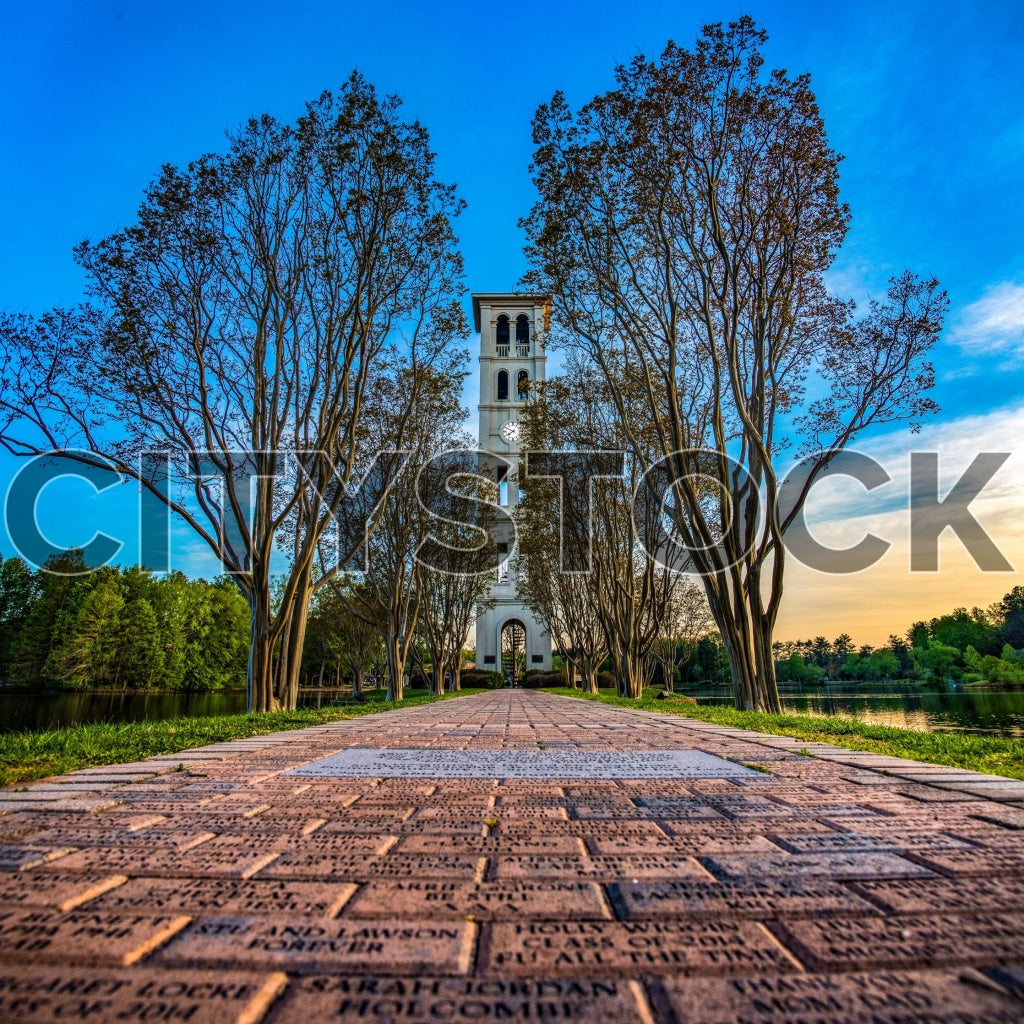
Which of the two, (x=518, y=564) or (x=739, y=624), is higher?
(x=518, y=564)

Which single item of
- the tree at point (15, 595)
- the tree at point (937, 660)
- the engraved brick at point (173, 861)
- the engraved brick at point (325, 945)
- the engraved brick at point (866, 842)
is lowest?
the engraved brick at point (173, 861)

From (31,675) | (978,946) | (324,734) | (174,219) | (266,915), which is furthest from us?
(31,675)

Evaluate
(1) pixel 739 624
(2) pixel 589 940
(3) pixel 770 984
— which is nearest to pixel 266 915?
(2) pixel 589 940

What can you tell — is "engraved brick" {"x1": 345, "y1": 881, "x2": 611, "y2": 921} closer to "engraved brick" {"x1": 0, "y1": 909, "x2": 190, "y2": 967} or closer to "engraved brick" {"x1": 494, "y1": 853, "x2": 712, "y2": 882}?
"engraved brick" {"x1": 494, "y1": 853, "x2": 712, "y2": 882}

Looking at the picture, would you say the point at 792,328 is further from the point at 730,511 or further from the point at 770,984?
the point at 770,984

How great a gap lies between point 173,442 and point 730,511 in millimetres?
11218

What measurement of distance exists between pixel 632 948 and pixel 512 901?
0.39 m

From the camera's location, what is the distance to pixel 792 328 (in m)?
11.9

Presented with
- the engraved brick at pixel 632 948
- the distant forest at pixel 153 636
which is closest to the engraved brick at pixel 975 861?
the engraved brick at pixel 632 948

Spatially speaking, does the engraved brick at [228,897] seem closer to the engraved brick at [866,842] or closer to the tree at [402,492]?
the engraved brick at [866,842]

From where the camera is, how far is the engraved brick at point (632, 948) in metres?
1.32

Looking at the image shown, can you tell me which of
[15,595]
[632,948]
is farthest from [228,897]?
[15,595]

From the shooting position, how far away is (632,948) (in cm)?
141

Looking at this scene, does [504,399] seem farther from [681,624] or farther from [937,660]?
[937,660]
